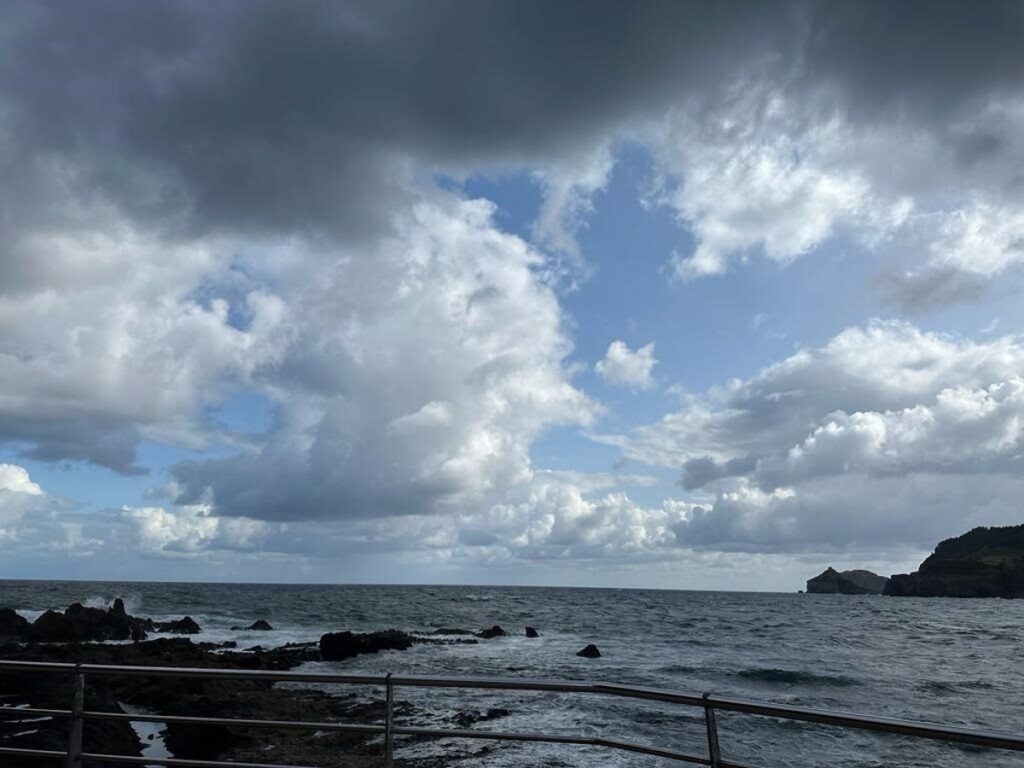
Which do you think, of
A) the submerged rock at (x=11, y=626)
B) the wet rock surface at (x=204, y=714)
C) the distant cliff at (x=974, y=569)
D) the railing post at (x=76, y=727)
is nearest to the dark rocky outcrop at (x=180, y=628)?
the submerged rock at (x=11, y=626)

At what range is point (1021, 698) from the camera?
28656 millimetres

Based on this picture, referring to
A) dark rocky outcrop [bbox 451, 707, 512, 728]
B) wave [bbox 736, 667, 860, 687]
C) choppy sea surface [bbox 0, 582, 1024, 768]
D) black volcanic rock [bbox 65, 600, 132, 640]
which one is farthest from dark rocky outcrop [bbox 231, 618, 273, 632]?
dark rocky outcrop [bbox 451, 707, 512, 728]

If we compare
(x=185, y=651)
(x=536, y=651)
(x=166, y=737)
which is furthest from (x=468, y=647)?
(x=166, y=737)

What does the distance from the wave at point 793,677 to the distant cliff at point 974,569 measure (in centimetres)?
15056

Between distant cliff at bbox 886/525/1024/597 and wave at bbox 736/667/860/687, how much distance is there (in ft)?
494

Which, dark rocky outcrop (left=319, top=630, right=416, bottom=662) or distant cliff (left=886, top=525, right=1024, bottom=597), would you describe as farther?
distant cliff (left=886, top=525, right=1024, bottom=597)

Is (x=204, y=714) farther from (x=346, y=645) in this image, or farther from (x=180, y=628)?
(x=180, y=628)

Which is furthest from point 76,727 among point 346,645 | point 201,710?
point 346,645

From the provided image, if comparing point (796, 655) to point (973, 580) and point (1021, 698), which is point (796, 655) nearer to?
point (1021, 698)

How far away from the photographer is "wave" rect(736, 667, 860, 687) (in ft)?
106

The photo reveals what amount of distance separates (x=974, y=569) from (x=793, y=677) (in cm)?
15842

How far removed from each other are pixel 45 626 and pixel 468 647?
2387 centimetres

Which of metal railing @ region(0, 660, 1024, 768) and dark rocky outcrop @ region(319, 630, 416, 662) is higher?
metal railing @ region(0, 660, 1024, 768)

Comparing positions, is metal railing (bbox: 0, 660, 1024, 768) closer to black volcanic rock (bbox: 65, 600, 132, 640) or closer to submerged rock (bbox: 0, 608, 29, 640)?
submerged rock (bbox: 0, 608, 29, 640)
